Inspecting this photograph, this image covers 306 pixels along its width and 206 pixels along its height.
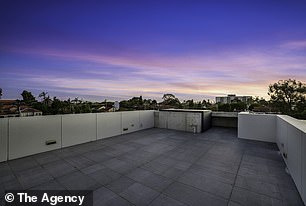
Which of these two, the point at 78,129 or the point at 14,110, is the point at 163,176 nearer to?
the point at 78,129

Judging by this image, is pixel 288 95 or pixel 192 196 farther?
pixel 288 95

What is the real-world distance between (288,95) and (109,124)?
1520cm

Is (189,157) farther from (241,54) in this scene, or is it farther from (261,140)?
(241,54)

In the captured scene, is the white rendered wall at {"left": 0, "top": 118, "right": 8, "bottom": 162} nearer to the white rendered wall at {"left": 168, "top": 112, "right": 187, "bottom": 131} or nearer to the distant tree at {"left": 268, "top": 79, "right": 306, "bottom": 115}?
the white rendered wall at {"left": 168, "top": 112, "right": 187, "bottom": 131}

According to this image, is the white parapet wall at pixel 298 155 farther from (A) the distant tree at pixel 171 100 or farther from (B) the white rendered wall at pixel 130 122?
(A) the distant tree at pixel 171 100

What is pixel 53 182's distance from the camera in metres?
2.62

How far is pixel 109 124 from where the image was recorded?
6.57m

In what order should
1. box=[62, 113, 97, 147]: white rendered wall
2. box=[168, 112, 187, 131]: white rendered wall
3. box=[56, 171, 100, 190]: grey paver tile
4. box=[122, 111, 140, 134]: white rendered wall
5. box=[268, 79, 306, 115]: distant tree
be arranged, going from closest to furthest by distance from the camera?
1. box=[56, 171, 100, 190]: grey paver tile
2. box=[62, 113, 97, 147]: white rendered wall
3. box=[122, 111, 140, 134]: white rendered wall
4. box=[168, 112, 187, 131]: white rendered wall
5. box=[268, 79, 306, 115]: distant tree

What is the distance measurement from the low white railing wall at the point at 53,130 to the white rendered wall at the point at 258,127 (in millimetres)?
5693

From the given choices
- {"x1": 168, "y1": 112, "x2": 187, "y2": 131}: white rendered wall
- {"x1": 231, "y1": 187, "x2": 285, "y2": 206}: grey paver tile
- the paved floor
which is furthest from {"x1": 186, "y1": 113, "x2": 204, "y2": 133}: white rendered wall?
{"x1": 231, "y1": 187, "x2": 285, "y2": 206}: grey paver tile

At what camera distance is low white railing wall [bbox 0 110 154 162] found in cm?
385

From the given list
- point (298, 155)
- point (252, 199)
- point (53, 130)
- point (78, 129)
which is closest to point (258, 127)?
point (298, 155)

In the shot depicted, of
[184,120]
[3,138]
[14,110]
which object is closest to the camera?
[3,138]

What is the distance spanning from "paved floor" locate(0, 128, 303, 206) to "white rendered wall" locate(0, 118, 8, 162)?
0.35m
